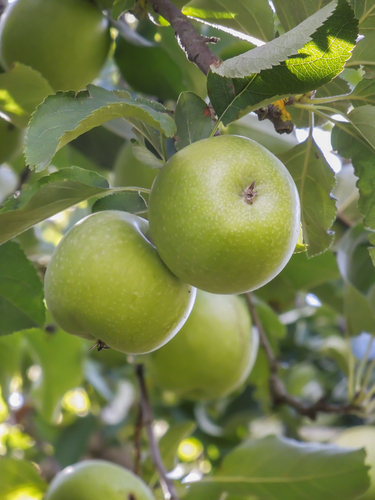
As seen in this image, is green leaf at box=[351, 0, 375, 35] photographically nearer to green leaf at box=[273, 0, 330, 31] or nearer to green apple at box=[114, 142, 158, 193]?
green leaf at box=[273, 0, 330, 31]

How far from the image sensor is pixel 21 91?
1.21 m

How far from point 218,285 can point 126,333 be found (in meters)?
0.18

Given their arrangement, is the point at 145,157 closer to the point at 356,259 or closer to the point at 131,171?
the point at 131,171

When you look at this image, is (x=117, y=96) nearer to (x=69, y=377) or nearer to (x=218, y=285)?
(x=218, y=285)

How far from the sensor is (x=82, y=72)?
4.32 feet

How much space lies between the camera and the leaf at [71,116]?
710mm

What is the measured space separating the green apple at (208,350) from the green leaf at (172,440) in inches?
6.4

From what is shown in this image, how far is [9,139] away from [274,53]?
34.7 inches

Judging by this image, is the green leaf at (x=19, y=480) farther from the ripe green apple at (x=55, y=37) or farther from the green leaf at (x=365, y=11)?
the green leaf at (x=365, y=11)

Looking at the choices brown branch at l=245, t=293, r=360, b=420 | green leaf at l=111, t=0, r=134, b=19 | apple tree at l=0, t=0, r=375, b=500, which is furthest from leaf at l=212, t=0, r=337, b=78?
brown branch at l=245, t=293, r=360, b=420

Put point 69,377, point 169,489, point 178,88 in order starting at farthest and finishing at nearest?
point 69,377 → point 178,88 → point 169,489

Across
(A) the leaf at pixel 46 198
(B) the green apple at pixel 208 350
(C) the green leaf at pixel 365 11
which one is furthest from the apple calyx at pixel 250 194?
(B) the green apple at pixel 208 350

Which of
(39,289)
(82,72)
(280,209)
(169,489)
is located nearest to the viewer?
(280,209)

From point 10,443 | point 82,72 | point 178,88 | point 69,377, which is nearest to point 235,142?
point 82,72
